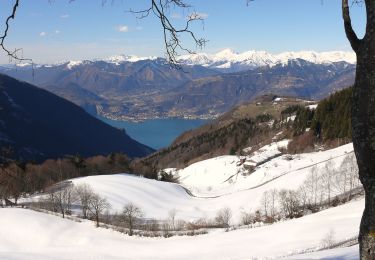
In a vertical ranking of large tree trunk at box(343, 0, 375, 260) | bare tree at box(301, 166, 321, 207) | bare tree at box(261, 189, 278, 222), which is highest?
large tree trunk at box(343, 0, 375, 260)

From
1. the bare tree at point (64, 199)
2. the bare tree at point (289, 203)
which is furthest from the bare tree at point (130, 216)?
the bare tree at point (289, 203)

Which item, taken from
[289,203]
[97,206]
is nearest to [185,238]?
[97,206]

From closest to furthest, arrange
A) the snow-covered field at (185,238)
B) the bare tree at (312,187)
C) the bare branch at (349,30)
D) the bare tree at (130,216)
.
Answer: the bare branch at (349,30) < the snow-covered field at (185,238) < the bare tree at (130,216) < the bare tree at (312,187)

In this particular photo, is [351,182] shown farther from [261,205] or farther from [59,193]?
[59,193]

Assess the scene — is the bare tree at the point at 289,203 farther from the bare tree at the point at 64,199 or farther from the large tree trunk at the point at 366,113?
the large tree trunk at the point at 366,113

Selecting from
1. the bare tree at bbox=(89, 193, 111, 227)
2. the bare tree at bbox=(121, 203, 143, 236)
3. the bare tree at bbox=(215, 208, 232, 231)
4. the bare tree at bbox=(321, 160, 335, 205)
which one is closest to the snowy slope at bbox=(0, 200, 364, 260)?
the bare tree at bbox=(121, 203, 143, 236)

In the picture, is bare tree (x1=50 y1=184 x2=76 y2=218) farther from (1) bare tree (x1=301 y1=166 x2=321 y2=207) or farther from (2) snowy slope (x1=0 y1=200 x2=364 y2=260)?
(1) bare tree (x1=301 y1=166 x2=321 y2=207)
